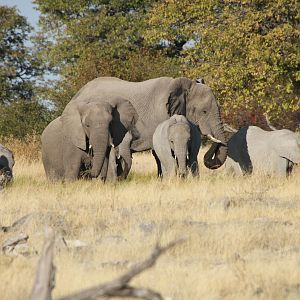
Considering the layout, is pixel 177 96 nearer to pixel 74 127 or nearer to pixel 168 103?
pixel 168 103

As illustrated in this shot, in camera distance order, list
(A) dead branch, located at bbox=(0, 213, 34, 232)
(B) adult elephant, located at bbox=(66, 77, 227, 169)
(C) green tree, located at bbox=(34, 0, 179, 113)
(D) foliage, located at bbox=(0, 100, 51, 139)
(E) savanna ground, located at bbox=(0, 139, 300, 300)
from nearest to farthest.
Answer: (E) savanna ground, located at bbox=(0, 139, 300, 300) < (A) dead branch, located at bbox=(0, 213, 34, 232) < (B) adult elephant, located at bbox=(66, 77, 227, 169) < (D) foliage, located at bbox=(0, 100, 51, 139) < (C) green tree, located at bbox=(34, 0, 179, 113)

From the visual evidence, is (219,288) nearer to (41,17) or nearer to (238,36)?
(238,36)

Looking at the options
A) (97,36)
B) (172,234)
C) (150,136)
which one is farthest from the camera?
(97,36)

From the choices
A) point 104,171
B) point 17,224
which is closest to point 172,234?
point 17,224

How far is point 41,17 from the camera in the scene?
45125 millimetres

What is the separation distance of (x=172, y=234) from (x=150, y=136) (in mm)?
11752

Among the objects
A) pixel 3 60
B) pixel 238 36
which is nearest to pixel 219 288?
pixel 238 36

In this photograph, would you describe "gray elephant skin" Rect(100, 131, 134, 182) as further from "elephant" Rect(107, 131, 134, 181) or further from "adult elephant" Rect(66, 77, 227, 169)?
"adult elephant" Rect(66, 77, 227, 169)

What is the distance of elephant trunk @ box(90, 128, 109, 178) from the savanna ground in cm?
139

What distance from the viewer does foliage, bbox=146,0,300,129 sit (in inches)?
922

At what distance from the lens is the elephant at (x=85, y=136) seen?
20.1 m

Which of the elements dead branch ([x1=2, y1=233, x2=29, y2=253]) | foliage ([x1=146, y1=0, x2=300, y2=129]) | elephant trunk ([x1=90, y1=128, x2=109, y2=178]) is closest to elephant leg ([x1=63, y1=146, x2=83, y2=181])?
elephant trunk ([x1=90, y1=128, x2=109, y2=178])

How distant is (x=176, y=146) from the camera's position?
64.2ft

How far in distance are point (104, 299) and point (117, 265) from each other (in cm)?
196
